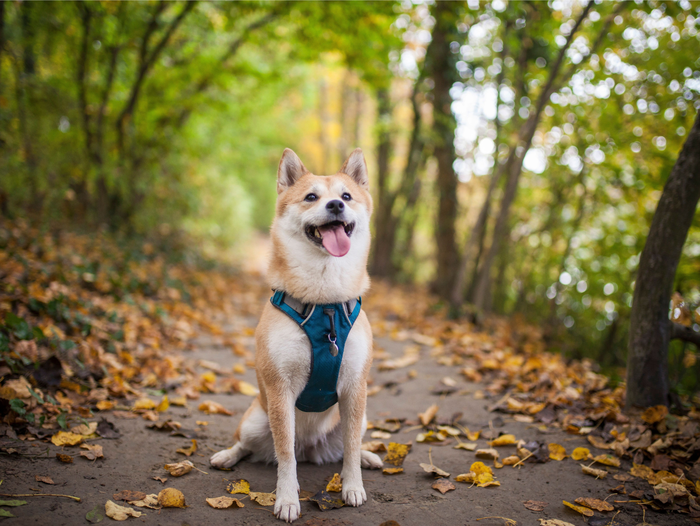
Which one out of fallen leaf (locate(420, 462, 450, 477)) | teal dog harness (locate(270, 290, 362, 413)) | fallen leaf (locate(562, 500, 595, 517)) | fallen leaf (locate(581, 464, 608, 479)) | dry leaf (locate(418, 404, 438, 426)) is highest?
teal dog harness (locate(270, 290, 362, 413))

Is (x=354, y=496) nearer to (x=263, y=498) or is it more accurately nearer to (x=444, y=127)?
(x=263, y=498)

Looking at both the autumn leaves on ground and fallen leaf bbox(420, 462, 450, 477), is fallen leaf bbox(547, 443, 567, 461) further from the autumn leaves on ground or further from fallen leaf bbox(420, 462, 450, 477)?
fallen leaf bbox(420, 462, 450, 477)

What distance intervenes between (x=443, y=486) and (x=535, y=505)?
0.55 metres

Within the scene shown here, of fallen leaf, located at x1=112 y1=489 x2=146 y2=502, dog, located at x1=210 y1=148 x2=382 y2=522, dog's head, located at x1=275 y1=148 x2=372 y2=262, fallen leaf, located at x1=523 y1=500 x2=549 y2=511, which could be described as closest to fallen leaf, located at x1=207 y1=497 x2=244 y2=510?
dog, located at x1=210 y1=148 x2=382 y2=522

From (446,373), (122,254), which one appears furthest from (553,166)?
(122,254)

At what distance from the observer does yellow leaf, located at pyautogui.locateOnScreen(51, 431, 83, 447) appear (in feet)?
9.15

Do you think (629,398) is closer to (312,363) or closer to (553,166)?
(312,363)

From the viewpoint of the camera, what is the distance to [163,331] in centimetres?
586

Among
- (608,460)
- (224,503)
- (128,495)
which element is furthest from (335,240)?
(608,460)

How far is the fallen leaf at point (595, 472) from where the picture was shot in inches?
109

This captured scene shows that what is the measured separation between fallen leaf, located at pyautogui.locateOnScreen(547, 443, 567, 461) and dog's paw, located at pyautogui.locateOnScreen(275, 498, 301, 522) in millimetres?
1894

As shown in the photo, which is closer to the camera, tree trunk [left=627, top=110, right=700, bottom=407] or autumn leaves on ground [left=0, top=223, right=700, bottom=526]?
autumn leaves on ground [left=0, top=223, right=700, bottom=526]

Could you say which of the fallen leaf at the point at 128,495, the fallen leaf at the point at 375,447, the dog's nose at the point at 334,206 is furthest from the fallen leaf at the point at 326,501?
the dog's nose at the point at 334,206

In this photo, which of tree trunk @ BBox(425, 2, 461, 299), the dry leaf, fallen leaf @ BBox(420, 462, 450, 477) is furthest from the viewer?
tree trunk @ BBox(425, 2, 461, 299)
